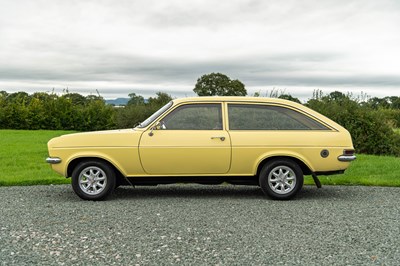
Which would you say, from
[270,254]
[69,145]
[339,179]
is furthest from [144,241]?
[339,179]

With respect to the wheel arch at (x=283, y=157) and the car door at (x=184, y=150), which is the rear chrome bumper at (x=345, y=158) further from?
the car door at (x=184, y=150)

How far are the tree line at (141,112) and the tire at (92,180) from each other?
6638 mm

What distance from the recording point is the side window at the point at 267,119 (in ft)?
25.0

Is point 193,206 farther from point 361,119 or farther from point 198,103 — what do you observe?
point 361,119

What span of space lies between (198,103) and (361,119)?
1120 cm

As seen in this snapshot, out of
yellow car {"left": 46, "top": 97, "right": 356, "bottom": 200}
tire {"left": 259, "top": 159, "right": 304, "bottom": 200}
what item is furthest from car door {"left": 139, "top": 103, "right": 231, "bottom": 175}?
tire {"left": 259, "top": 159, "right": 304, "bottom": 200}

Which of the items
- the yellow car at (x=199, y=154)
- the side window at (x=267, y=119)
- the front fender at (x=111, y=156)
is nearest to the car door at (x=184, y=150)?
the yellow car at (x=199, y=154)

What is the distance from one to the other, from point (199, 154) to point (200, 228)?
1891 millimetres

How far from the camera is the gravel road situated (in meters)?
4.64

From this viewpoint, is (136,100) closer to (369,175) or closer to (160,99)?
(160,99)

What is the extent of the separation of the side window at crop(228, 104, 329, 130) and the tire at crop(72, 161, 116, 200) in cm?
216

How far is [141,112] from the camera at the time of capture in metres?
21.3

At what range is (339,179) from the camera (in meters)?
9.46

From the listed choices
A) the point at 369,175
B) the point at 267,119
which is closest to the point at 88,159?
the point at 267,119
